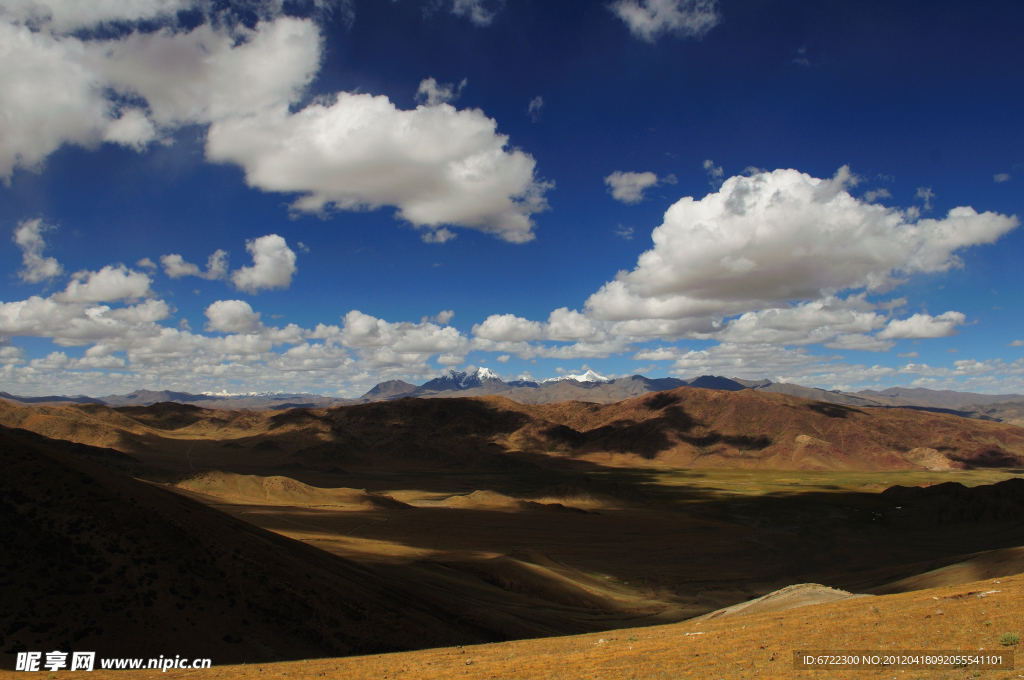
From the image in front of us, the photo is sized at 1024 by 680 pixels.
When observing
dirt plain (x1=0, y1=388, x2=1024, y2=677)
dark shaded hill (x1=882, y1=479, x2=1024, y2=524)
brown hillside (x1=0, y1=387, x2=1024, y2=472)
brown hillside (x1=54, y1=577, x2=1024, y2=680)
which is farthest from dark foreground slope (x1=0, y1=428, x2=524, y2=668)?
brown hillside (x1=0, y1=387, x2=1024, y2=472)

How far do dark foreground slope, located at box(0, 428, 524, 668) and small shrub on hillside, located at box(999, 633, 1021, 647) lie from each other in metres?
15.4

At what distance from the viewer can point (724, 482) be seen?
4092 inches

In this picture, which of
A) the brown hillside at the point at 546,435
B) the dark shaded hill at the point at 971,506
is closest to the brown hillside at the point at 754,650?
the dark shaded hill at the point at 971,506

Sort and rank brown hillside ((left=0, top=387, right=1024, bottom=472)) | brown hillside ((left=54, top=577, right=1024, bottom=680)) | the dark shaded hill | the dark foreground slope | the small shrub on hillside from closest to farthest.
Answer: the small shrub on hillside → brown hillside ((left=54, top=577, right=1024, bottom=680)) → the dark foreground slope → the dark shaded hill → brown hillside ((left=0, top=387, right=1024, bottom=472))

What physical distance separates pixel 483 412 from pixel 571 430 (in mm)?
29158

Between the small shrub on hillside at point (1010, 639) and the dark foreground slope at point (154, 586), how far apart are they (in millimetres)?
15356

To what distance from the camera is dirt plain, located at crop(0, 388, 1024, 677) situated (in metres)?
14.8

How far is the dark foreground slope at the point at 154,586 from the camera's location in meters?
14.1

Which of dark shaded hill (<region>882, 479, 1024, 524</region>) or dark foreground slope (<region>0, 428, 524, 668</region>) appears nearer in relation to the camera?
dark foreground slope (<region>0, 428, 524, 668</region>)

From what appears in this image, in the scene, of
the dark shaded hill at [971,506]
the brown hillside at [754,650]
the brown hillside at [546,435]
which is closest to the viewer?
the brown hillside at [754,650]

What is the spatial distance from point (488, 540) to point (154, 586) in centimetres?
3612

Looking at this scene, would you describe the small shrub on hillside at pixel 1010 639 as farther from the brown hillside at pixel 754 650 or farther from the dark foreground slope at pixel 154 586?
the dark foreground slope at pixel 154 586

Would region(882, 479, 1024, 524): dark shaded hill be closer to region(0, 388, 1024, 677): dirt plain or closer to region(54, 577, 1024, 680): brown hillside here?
region(0, 388, 1024, 677): dirt plain

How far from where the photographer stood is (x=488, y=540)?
49.2 metres
